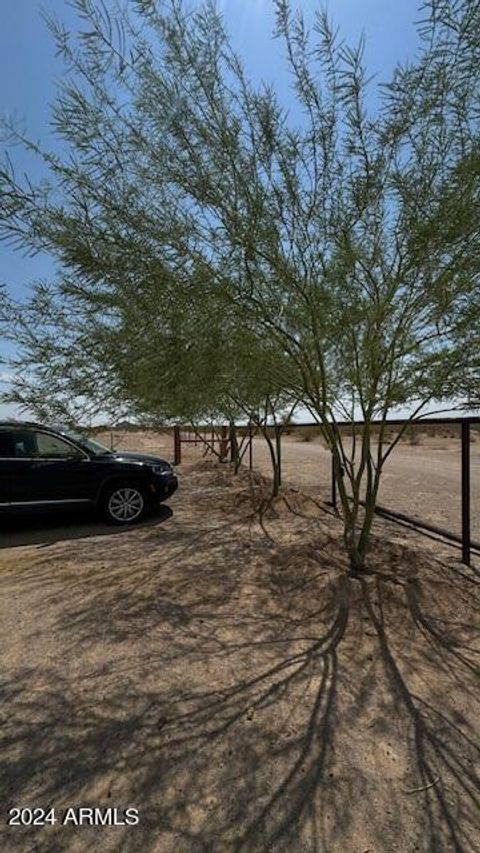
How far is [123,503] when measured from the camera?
7.27 metres

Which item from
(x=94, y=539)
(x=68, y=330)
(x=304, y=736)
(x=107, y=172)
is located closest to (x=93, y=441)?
(x=94, y=539)

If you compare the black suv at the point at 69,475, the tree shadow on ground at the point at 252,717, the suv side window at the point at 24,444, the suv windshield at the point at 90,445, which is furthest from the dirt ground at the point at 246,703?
the suv windshield at the point at 90,445

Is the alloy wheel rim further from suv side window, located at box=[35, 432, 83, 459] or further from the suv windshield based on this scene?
suv side window, located at box=[35, 432, 83, 459]

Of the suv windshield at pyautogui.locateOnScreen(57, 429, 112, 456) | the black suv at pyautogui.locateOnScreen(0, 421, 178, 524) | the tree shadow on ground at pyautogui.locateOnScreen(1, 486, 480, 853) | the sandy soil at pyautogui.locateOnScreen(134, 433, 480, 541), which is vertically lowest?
the tree shadow on ground at pyautogui.locateOnScreen(1, 486, 480, 853)

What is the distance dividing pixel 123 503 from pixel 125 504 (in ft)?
0.11

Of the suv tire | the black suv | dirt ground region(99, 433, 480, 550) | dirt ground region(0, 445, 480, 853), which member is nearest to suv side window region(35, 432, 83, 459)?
the black suv

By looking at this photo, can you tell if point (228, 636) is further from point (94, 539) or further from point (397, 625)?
point (94, 539)

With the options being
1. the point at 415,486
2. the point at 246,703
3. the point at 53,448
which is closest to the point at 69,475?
the point at 53,448

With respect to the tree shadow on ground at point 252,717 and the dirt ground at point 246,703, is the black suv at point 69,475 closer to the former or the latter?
the dirt ground at point 246,703

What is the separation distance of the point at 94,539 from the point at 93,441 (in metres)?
1.91

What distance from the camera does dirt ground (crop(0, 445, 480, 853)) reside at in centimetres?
185

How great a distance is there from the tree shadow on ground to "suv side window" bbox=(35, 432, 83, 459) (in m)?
3.01

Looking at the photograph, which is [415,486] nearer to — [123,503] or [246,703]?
[123,503]

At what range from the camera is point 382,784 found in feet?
6.68
